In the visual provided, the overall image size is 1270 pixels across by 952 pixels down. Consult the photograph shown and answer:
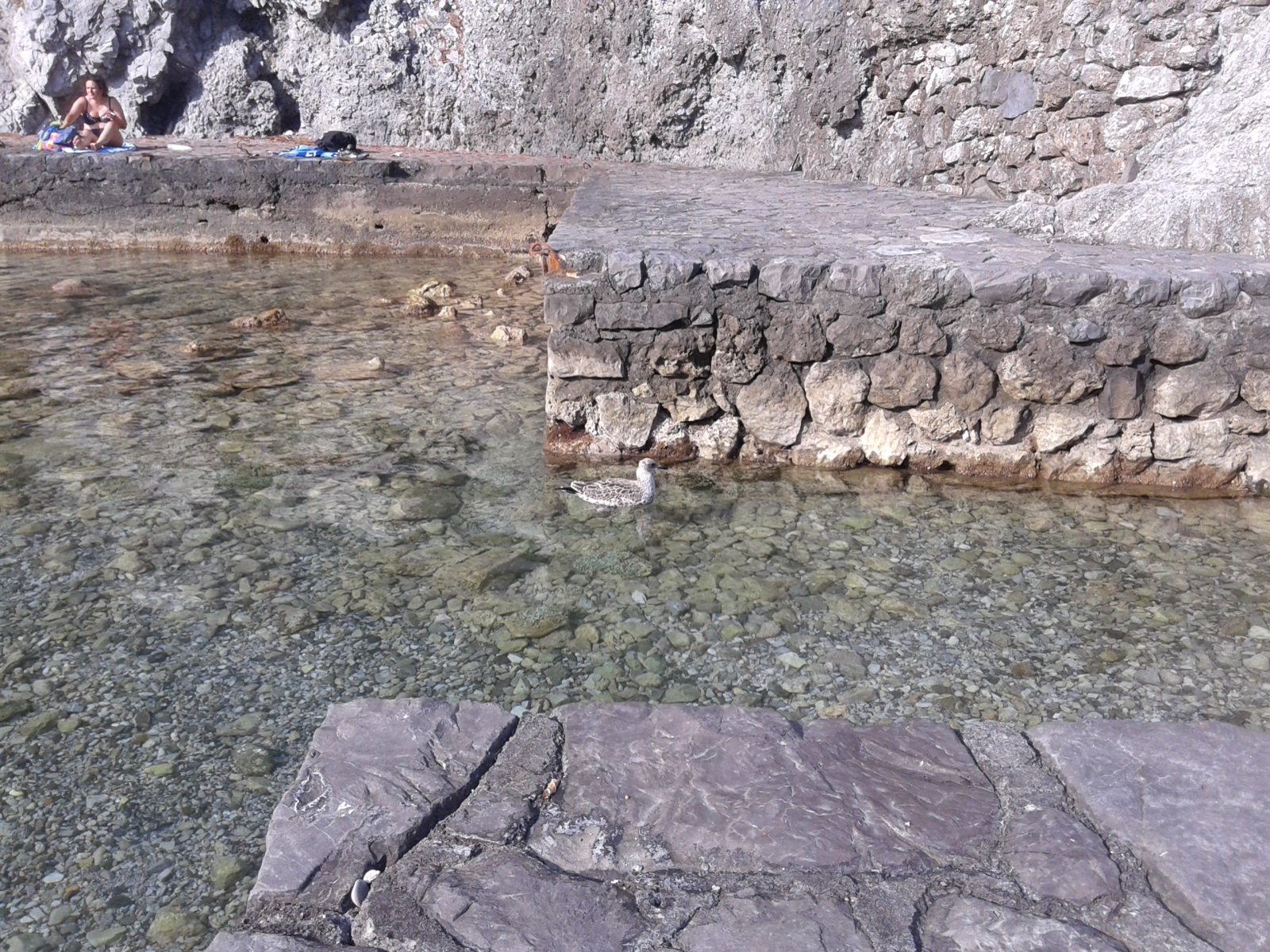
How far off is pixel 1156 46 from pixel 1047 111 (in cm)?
81

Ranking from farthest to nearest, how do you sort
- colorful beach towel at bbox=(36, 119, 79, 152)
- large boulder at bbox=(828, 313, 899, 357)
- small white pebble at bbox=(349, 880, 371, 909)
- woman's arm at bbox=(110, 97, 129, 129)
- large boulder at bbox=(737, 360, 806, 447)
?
woman's arm at bbox=(110, 97, 129, 129) < colorful beach towel at bbox=(36, 119, 79, 152) < large boulder at bbox=(737, 360, 806, 447) < large boulder at bbox=(828, 313, 899, 357) < small white pebble at bbox=(349, 880, 371, 909)

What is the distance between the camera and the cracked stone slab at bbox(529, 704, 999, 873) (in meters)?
1.92

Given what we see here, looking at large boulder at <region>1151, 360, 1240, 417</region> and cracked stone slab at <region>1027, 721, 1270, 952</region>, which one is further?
large boulder at <region>1151, 360, 1240, 417</region>

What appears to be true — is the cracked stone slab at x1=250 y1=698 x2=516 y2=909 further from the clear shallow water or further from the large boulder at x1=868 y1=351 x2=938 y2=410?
the large boulder at x1=868 y1=351 x2=938 y2=410

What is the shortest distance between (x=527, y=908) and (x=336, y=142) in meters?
9.49

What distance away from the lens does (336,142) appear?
9922mm

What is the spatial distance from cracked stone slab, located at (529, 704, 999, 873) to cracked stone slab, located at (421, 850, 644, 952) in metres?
0.07

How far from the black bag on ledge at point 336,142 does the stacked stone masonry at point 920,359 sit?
625cm

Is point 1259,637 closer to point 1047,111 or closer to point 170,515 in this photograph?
point 170,515

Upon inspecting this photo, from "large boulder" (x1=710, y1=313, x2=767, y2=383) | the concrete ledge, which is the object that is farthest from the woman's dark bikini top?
"large boulder" (x1=710, y1=313, x2=767, y2=383)

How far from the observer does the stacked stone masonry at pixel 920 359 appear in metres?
4.34

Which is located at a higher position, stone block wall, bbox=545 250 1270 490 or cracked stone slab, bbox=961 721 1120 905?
stone block wall, bbox=545 250 1270 490

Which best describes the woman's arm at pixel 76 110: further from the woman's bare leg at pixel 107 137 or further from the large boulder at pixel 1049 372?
the large boulder at pixel 1049 372

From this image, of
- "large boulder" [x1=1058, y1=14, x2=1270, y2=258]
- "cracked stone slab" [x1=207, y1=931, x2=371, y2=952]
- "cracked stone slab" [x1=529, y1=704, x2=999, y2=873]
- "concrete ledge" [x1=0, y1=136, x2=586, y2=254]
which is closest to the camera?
"cracked stone slab" [x1=207, y1=931, x2=371, y2=952]
